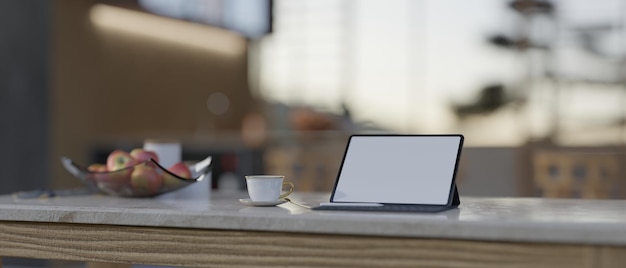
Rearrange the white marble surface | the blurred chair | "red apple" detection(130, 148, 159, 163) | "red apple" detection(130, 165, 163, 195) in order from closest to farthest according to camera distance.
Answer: the white marble surface
"red apple" detection(130, 165, 163, 195)
"red apple" detection(130, 148, 159, 163)
the blurred chair

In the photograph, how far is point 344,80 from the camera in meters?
7.56

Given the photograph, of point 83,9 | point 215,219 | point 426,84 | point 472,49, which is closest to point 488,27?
point 472,49

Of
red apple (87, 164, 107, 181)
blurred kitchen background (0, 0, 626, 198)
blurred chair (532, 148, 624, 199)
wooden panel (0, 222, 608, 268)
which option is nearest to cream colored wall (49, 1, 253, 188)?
blurred kitchen background (0, 0, 626, 198)

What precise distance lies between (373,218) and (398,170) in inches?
11.6

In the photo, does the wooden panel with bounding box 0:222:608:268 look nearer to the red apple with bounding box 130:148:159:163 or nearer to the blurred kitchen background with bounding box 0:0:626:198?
the red apple with bounding box 130:148:159:163

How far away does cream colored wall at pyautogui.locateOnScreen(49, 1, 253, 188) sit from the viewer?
16.9ft

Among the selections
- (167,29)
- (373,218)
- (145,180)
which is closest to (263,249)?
(373,218)

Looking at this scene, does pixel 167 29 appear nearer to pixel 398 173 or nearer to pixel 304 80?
pixel 304 80

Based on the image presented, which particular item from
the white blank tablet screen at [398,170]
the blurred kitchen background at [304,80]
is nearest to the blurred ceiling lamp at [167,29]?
the blurred kitchen background at [304,80]

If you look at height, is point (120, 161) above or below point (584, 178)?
above

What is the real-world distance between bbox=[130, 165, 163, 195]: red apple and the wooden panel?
31cm

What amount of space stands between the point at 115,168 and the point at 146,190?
139mm

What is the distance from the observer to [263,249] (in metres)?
1.47

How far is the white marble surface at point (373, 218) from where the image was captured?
1.30m
